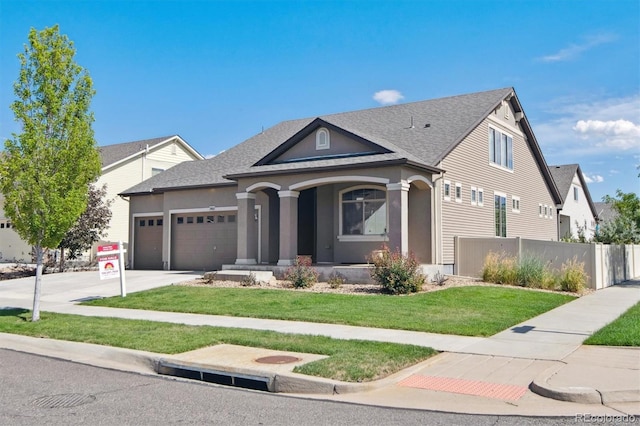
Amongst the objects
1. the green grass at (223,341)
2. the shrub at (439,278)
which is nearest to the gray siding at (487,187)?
the shrub at (439,278)

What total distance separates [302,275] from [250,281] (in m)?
1.87

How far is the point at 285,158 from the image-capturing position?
2217cm

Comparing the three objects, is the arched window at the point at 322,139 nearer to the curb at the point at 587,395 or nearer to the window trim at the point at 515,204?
the window trim at the point at 515,204

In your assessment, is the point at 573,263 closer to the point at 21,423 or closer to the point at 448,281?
the point at 448,281

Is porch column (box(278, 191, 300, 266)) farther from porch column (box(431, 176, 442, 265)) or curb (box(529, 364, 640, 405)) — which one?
curb (box(529, 364, 640, 405))

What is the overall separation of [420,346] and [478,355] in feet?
3.07

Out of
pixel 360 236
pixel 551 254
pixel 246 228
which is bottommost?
pixel 551 254

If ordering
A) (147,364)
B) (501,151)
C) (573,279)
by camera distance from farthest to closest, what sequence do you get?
1. (501,151)
2. (573,279)
3. (147,364)

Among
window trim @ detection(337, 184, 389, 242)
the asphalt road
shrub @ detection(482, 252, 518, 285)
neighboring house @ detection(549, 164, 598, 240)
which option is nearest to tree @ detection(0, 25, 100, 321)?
the asphalt road

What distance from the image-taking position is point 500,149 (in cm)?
2612

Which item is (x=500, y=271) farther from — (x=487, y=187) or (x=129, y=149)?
(x=129, y=149)

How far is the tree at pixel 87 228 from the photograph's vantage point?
26.5 m

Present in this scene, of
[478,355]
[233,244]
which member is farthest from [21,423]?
[233,244]

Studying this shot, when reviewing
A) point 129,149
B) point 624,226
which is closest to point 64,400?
point 624,226
